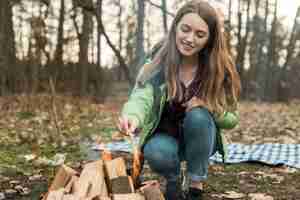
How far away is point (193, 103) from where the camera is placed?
7.72 ft

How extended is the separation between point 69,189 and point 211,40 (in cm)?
103

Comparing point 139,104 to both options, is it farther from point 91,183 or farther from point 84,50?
point 84,50

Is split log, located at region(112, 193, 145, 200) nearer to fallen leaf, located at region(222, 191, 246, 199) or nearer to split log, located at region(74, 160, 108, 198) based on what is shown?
split log, located at region(74, 160, 108, 198)

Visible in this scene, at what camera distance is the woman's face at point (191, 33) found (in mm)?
2293

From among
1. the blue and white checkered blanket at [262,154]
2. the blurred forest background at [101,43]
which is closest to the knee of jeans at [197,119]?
the blue and white checkered blanket at [262,154]

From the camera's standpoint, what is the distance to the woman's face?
7.52ft

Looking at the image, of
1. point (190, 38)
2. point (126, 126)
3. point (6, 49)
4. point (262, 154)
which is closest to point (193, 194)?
point (126, 126)

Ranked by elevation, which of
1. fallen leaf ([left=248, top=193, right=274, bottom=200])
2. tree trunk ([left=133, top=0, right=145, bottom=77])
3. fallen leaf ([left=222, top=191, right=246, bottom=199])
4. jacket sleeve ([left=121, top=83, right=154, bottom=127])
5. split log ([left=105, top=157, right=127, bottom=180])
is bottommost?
fallen leaf ([left=222, top=191, right=246, bottom=199])

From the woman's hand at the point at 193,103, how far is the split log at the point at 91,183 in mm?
616

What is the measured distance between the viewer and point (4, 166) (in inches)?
132

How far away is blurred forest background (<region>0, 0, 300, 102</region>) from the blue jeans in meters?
2.97

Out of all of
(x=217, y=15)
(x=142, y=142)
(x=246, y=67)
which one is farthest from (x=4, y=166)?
(x=246, y=67)

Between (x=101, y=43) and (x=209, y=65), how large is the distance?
A: 15053mm

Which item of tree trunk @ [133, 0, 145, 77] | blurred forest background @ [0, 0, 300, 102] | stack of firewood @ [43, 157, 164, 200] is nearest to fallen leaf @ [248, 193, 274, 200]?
stack of firewood @ [43, 157, 164, 200]
